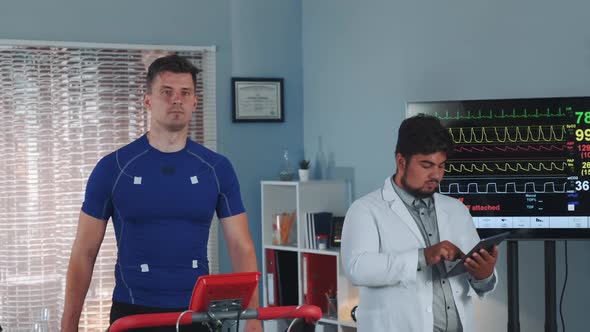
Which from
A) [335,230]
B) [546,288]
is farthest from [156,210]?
[335,230]

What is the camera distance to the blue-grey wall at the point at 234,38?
17.6 ft

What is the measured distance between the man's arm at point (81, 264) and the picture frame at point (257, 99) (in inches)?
115

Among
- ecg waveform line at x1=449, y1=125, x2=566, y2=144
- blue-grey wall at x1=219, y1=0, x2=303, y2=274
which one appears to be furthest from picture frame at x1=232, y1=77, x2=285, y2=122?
ecg waveform line at x1=449, y1=125, x2=566, y2=144

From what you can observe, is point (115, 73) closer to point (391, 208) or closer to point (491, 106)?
point (491, 106)

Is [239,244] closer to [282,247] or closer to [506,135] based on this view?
[506,135]

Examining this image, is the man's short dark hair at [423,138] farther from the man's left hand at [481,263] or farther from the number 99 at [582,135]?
the number 99 at [582,135]

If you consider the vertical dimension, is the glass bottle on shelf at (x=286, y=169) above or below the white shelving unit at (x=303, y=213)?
above

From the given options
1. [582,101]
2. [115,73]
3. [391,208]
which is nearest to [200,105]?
[115,73]

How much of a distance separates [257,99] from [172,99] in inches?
120

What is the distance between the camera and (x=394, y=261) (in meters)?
2.87

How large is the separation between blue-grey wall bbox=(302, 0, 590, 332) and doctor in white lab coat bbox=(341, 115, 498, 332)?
1553mm

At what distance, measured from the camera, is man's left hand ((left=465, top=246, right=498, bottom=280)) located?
2.82 metres

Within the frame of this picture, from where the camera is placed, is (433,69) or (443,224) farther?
(433,69)

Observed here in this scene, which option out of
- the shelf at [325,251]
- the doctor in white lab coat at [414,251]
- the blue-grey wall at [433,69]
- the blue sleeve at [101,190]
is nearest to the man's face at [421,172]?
the doctor in white lab coat at [414,251]
